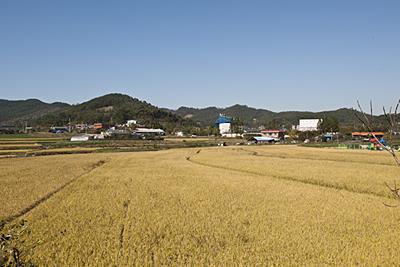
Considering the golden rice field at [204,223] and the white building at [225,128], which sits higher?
the white building at [225,128]

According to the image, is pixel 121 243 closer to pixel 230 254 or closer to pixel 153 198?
pixel 230 254

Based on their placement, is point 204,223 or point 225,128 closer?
point 204,223

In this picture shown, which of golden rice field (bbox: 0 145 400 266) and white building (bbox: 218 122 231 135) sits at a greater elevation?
white building (bbox: 218 122 231 135)

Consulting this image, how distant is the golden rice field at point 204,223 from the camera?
748 cm

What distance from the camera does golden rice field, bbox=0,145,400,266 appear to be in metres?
7.48

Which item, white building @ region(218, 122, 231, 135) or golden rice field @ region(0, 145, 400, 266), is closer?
golden rice field @ region(0, 145, 400, 266)

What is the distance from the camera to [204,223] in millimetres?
10539

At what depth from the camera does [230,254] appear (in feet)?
25.0

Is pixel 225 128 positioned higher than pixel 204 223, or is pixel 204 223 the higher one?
pixel 225 128

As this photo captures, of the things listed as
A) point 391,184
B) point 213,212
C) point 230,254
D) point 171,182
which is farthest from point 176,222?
point 391,184

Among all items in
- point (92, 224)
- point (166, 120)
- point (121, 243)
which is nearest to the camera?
point (121, 243)

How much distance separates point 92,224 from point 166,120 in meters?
169

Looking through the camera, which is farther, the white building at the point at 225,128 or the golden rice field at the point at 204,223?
the white building at the point at 225,128

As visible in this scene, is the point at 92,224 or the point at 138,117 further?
the point at 138,117
